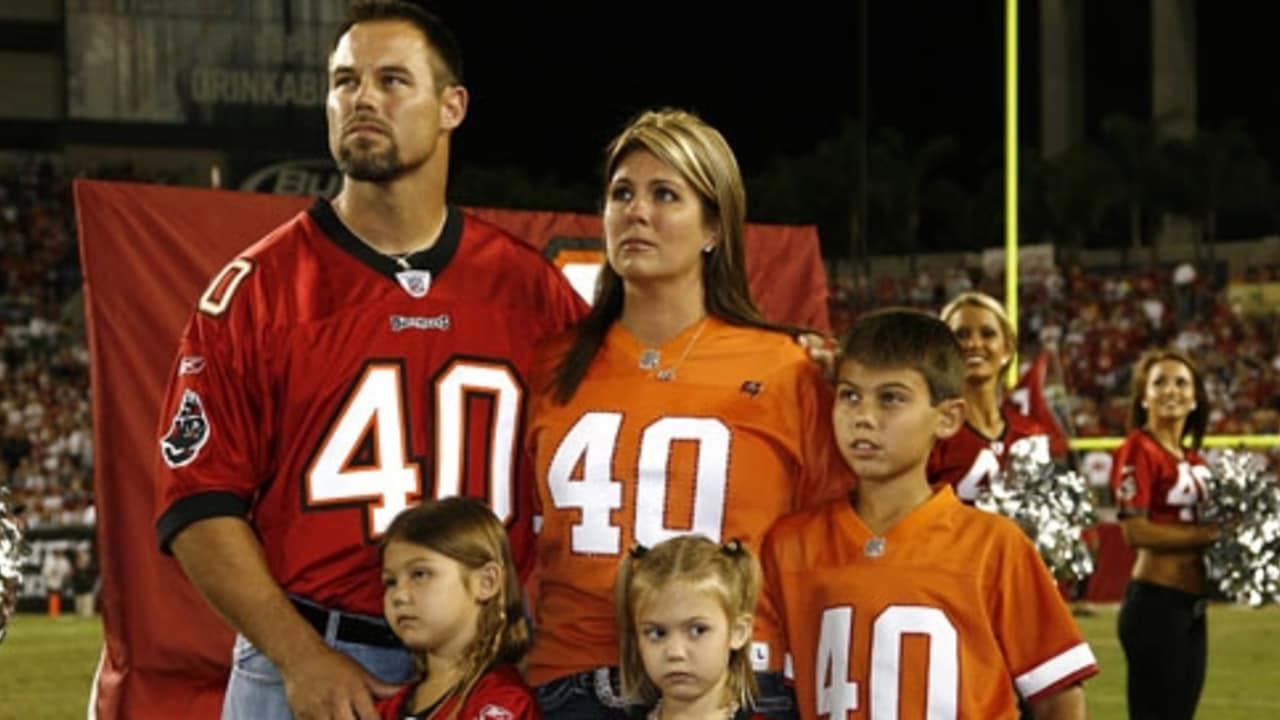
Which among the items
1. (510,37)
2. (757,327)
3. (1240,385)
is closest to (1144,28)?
(510,37)

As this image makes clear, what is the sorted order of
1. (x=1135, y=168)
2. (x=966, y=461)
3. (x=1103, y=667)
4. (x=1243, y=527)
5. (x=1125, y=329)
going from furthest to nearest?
1. (x=1135, y=168)
2. (x=1125, y=329)
3. (x=1103, y=667)
4. (x=1243, y=527)
5. (x=966, y=461)

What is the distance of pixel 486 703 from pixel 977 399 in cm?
320

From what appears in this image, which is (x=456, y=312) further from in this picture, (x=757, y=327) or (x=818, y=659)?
(x=818, y=659)

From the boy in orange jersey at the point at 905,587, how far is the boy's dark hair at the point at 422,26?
0.71m

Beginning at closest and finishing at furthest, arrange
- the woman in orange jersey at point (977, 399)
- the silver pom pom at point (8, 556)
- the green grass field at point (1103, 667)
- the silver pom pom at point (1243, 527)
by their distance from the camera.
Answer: the silver pom pom at point (8, 556) < the woman in orange jersey at point (977, 399) < the silver pom pom at point (1243, 527) < the green grass field at point (1103, 667)

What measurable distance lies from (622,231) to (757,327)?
0.26 m

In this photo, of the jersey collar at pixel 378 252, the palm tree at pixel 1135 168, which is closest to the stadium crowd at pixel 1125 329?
the palm tree at pixel 1135 168

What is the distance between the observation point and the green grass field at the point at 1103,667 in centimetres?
966

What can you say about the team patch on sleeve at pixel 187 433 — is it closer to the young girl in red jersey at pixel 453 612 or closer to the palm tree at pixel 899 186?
the young girl in red jersey at pixel 453 612

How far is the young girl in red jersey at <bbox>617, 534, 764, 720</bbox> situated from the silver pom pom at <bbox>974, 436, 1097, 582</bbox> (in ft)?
10.1

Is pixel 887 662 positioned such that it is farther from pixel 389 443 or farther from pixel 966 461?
pixel 966 461

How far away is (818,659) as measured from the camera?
312 centimetres

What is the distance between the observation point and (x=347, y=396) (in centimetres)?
295

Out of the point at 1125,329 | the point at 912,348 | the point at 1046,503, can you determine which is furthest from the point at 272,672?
the point at 1125,329
